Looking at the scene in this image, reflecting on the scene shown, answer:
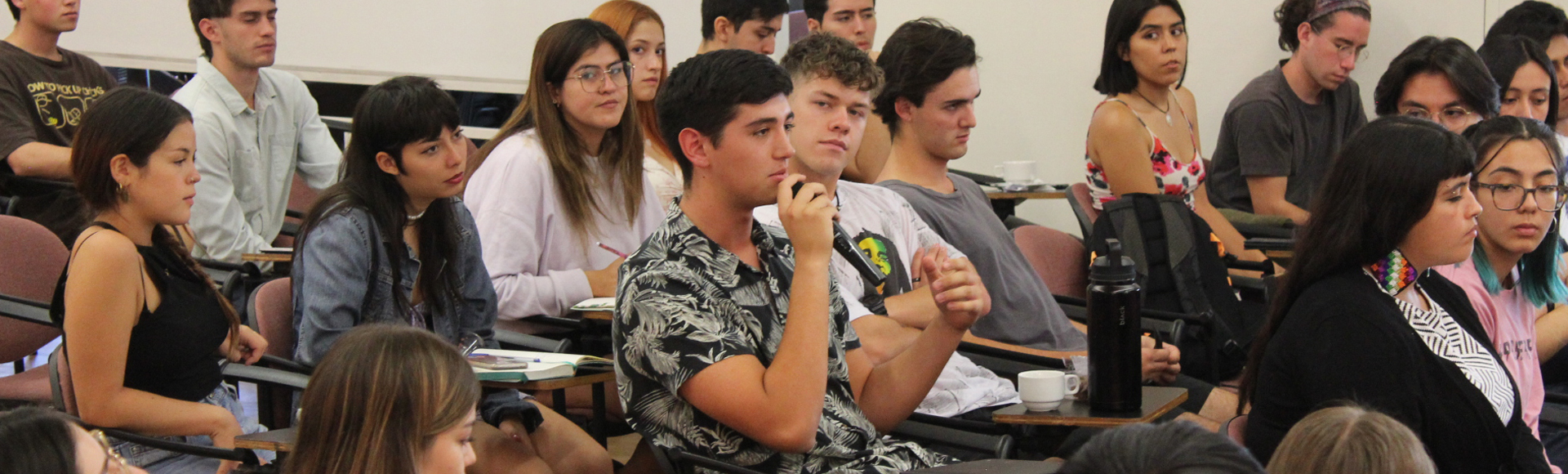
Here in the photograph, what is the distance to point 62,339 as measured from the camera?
87.0 inches

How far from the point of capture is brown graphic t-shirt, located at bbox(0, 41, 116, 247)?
3752 millimetres

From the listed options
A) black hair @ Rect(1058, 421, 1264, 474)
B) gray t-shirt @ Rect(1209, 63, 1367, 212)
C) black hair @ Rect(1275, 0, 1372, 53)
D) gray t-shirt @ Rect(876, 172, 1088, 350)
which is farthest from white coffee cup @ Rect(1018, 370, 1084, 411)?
black hair @ Rect(1275, 0, 1372, 53)

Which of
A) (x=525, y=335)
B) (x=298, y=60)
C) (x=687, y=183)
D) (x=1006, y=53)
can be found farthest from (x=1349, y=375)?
(x=298, y=60)

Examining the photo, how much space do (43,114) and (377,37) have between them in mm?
1736

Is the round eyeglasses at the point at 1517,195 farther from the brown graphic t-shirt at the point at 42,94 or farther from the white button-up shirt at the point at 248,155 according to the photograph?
the brown graphic t-shirt at the point at 42,94

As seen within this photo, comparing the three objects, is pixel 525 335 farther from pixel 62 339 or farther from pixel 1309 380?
pixel 1309 380

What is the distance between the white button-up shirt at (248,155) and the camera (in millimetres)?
3668

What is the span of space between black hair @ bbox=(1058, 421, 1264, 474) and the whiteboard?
5.02m

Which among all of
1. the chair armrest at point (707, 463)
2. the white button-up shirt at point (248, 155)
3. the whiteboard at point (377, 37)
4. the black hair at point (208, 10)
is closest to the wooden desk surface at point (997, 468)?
the chair armrest at point (707, 463)

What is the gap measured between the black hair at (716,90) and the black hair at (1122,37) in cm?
212

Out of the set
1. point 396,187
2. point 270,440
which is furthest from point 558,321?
point 270,440

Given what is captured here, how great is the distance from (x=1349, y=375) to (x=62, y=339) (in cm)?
205

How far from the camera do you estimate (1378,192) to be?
2055 millimetres

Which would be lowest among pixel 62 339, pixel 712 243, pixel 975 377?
pixel 975 377
